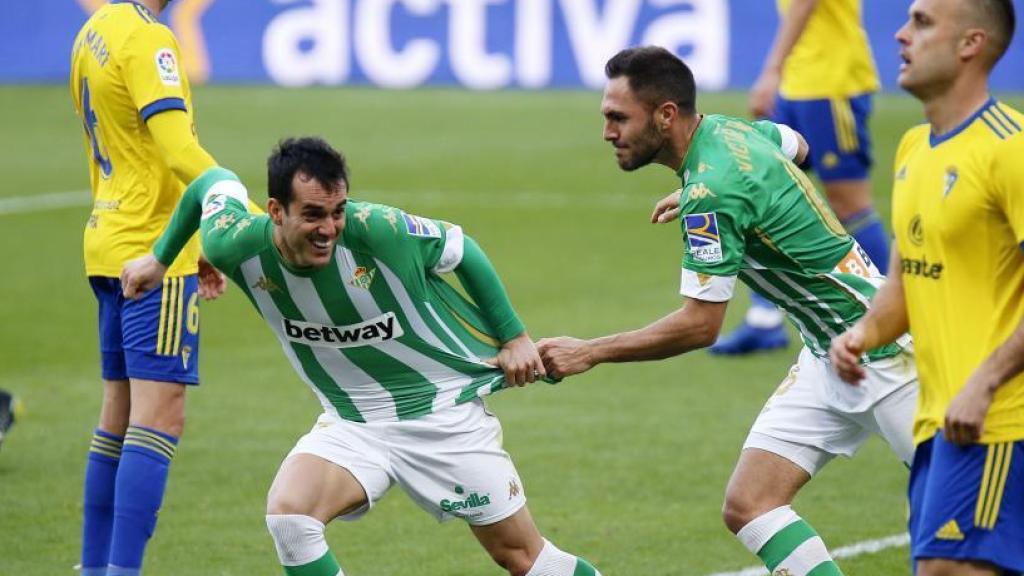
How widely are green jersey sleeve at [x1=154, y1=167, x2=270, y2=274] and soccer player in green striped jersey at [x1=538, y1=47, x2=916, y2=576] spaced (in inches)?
40.8

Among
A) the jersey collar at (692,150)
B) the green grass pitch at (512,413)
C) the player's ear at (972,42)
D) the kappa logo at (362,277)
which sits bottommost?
the green grass pitch at (512,413)

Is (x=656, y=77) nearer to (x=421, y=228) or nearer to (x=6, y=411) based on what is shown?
(x=421, y=228)

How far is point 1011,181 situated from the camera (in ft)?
13.8

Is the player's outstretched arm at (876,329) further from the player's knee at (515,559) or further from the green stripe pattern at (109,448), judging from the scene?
the green stripe pattern at (109,448)

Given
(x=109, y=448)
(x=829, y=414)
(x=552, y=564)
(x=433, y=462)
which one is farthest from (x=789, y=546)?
(x=109, y=448)

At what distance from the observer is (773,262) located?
556cm

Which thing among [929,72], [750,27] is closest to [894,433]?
[929,72]

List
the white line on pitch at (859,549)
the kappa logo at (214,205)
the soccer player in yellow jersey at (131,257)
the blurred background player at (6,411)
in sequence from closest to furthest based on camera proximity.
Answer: the kappa logo at (214,205) < the soccer player in yellow jersey at (131,257) < the white line on pitch at (859,549) < the blurred background player at (6,411)

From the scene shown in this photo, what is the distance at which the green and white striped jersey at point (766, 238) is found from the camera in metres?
5.35

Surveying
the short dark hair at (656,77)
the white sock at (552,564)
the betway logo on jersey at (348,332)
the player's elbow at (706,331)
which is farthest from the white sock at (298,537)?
the short dark hair at (656,77)

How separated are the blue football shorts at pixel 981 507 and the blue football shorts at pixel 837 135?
653 cm

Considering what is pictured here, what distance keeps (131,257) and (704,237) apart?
90.0 inches

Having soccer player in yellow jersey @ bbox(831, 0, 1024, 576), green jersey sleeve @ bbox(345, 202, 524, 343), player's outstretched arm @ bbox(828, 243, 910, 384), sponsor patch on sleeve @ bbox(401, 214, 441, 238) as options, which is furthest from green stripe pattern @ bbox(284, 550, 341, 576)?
soccer player in yellow jersey @ bbox(831, 0, 1024, 576)

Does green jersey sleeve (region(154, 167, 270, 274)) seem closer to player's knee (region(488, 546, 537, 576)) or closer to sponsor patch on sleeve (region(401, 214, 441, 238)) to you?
sponsor patch on sleeve (region(401, 214, 441, 238))
